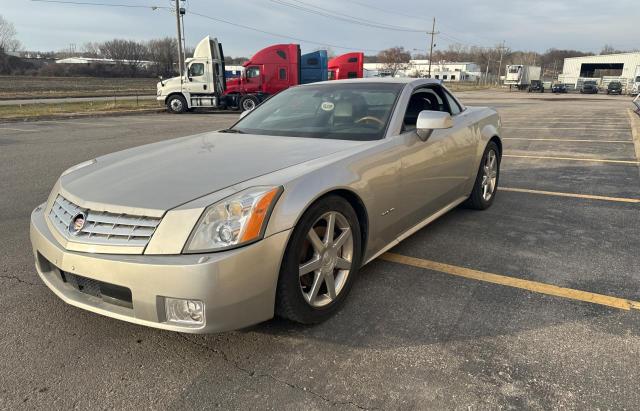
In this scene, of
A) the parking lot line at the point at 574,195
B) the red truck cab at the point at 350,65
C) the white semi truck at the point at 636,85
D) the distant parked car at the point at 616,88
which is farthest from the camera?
the white semi truck at the point at 636,85

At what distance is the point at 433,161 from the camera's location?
371cm

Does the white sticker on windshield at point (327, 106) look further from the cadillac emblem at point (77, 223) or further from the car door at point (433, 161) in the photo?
the cadillac emblem at point (77, 223)

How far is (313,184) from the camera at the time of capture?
2488 millimetres

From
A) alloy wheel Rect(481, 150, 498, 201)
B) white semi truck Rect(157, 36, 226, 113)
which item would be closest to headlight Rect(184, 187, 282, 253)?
alloy wheel Rect(481, 150, 498, 201)

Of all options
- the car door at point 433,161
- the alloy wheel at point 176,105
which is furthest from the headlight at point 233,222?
the alloy wheel at point 176,105

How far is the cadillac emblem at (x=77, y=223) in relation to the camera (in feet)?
7.66

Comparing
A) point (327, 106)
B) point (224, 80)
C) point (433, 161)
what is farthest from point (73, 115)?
point (433, 161)

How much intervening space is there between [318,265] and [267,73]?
2176 cm

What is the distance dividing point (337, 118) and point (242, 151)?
910 millimetres

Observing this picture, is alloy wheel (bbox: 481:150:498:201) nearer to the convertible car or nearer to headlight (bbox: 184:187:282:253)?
the convertible car

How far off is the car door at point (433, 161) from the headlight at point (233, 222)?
4.50 feet

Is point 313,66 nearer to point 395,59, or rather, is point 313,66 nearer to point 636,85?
point 636,85

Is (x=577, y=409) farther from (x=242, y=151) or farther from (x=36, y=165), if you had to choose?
(x=36, y=165)

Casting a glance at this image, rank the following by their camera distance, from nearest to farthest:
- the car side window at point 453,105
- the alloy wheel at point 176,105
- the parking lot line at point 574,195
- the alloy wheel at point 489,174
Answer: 1. the car side window at point 453,105
2. the alloy wheel at point 489,174
3. the parking lot line at point 574,195
4. the alloy wheel at point 176,105
